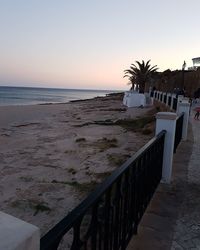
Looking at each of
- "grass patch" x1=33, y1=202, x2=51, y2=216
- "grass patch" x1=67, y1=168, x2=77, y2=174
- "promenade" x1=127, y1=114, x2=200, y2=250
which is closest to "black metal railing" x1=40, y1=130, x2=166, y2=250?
→ "promenade" x1=127, y1=114, x2=200, y2=250

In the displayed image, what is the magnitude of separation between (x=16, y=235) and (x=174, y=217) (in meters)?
3.47

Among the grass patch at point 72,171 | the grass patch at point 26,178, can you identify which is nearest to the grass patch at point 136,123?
the grass patch at point 72,171

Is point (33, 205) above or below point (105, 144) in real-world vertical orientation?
below

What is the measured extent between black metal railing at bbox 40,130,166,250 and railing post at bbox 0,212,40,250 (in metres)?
0.30

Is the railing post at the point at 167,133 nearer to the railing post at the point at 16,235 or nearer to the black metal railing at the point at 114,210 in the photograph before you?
the black metal railing at the point at 114,210

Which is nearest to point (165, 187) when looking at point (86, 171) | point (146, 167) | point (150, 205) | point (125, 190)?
point (150, 205)

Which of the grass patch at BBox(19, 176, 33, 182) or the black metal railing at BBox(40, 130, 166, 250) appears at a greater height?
the black metal railing at BBox(40, 130, 166, 250)

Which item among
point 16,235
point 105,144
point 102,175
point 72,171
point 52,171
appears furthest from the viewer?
point 105,144

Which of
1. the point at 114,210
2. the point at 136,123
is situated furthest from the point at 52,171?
the point at 136,123

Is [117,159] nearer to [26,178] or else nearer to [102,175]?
[102,175]

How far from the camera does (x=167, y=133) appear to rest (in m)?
5.47

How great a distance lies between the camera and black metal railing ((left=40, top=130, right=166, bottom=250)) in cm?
195

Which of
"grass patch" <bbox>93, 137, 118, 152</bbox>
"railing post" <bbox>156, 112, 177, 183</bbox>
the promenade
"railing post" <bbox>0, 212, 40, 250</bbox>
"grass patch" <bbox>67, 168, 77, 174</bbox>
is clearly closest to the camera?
"railing post" <bbox>0, 212, 40, 250</bbox>

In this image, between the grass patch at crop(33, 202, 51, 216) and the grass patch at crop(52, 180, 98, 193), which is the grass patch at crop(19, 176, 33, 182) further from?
the grass patch at crop(33, 202, 51, 216)
